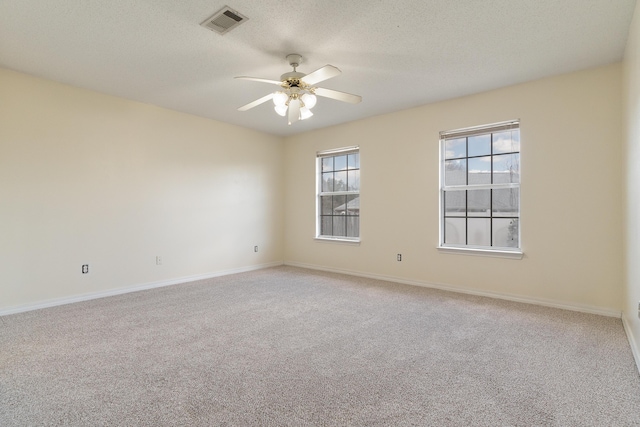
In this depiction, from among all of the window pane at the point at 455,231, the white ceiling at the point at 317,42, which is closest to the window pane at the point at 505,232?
the window pane at the point at 455,231

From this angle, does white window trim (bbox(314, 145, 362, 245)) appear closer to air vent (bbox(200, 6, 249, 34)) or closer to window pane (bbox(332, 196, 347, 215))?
window pane (bbox(332, 196, 347, 215))

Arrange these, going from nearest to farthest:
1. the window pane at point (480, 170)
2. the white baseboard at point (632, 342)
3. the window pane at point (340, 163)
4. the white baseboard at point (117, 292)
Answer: the white baseboard at point (632, 342), the white baseboard at point (117, 292), the window pane at point (480, 170), the window pane at point (340, 163)

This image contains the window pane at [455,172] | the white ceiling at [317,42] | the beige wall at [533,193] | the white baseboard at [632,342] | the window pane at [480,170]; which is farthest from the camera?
the window pane at [455,172]

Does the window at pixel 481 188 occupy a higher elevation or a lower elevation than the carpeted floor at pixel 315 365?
higher

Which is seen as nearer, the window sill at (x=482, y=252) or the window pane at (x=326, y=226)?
the window sill at (x=482, y=252)

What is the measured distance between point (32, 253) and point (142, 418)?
2911 mm

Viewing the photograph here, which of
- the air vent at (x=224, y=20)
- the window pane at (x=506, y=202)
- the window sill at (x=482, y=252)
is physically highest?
the air vent at (x=224, y=20)

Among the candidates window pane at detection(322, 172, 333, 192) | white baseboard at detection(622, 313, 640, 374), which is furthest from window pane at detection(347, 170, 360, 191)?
white baseboard at detection(622, 313, 640, 374)

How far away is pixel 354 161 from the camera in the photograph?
538 centimetres

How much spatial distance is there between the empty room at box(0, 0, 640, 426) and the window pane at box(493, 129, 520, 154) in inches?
→ 1.0

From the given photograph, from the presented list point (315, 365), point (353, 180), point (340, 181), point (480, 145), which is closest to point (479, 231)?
Answer: point (480, 145)

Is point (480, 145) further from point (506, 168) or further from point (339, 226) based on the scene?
point (339, 226)

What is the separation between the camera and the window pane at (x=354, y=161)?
17.4 ft

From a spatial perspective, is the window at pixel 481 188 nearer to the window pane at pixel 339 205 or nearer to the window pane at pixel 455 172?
the window pane at pixel 455 172
